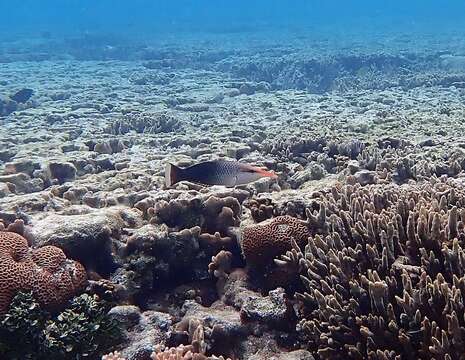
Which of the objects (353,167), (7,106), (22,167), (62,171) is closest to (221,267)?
(353,167)

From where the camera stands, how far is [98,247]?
434cm

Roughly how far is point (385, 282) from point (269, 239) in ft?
4.07

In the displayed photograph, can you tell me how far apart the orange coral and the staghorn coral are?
172mm

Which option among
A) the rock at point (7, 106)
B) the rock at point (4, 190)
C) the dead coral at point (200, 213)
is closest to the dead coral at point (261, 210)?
the dead coral at point (200, 213)

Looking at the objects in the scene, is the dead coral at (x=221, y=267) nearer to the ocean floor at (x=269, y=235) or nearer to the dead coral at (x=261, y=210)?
the ocean floor at (x=269, y=235)

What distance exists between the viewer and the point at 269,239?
13.7 ft

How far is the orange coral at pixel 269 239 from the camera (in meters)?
4.16

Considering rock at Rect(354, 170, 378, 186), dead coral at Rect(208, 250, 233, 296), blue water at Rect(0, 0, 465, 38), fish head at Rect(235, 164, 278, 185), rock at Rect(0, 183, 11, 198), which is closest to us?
dead coral at Rect(208, 250, 233, 296)

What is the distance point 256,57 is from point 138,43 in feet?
47.4

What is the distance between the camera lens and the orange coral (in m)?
4.16

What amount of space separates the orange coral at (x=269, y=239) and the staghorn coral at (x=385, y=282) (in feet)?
0.56

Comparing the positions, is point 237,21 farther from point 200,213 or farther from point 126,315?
point 126,315

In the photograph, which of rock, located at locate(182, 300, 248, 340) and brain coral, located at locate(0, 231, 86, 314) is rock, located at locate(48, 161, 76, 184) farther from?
rock, located at locate(182, 300, 248, 340)

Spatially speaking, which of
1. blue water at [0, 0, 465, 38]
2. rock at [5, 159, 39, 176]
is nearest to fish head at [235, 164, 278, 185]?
rock at [5, 159, 39, 176]
